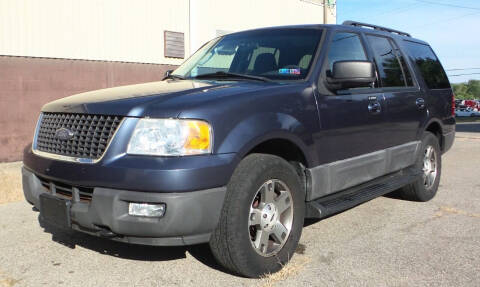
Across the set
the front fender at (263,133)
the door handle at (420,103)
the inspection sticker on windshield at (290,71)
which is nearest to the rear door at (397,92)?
the door handle at (420,103)

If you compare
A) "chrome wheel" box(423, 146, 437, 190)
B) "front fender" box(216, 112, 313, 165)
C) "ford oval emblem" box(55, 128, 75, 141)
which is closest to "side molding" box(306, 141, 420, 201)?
"front fender" box(216, 112, 313, 165)

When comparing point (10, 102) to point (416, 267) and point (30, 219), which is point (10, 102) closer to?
point (30, 219)

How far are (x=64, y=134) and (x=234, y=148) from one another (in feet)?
3.81

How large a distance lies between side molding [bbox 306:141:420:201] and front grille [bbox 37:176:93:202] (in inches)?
64.6

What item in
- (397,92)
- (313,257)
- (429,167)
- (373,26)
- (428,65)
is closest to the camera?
(313,257)

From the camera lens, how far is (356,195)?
4.14 meters

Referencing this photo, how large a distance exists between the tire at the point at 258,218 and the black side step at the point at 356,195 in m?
0.19

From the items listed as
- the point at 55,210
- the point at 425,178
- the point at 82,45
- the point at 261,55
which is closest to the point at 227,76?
the point at 261,55

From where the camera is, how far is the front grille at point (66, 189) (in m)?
2.95

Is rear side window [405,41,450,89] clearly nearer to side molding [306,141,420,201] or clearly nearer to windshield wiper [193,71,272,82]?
side molding [306,141,420,201]

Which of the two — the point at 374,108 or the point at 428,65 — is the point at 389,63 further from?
the point at 428,65

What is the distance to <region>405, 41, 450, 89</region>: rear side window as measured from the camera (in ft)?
18.1

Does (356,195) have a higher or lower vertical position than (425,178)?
higher

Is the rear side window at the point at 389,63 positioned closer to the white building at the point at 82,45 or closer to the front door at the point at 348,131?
the front door at the point at 348,131
